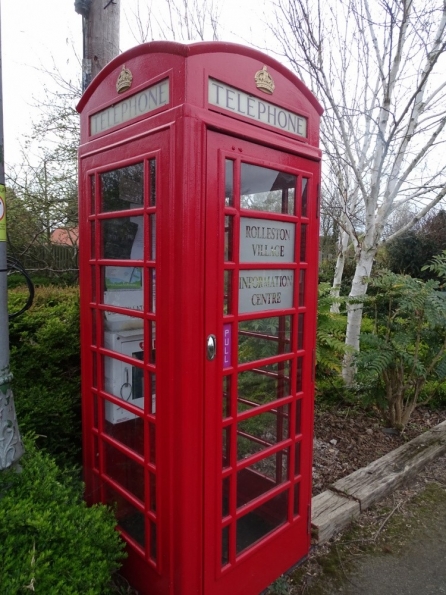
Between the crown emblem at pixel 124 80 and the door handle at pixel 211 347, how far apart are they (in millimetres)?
1223

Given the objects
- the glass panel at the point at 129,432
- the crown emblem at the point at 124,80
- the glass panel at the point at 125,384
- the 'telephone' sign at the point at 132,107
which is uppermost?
the crown emblem at the point at 124,80

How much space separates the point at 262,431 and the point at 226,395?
464 mm

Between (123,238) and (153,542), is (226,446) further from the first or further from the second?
(123,238)

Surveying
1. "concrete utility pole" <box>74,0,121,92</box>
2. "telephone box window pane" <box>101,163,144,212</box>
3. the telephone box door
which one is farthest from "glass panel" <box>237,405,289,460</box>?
"concrete utility pole" <box>74,0,121,92</box>

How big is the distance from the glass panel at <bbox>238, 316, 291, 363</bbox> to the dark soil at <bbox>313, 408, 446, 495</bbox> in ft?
5.27

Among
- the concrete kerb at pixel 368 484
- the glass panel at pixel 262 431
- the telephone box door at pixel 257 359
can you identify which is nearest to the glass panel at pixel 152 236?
the telephone box door at pixel 257 359

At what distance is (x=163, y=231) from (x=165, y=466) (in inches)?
40.9

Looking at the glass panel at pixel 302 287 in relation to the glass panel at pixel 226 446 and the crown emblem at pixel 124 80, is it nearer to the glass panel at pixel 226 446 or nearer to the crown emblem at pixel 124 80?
the glass panel at pixel 226 446

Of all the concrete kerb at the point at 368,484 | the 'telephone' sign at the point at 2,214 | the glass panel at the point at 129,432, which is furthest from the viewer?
the concrete kerb at the point at 368,484

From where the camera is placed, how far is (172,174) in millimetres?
1750

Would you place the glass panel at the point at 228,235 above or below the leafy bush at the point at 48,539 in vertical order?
above

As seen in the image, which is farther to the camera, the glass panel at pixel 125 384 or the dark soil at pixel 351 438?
the dark soil at pixel 351 438

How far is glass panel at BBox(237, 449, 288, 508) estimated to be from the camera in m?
2.34

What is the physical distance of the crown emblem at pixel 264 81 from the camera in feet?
6.46
